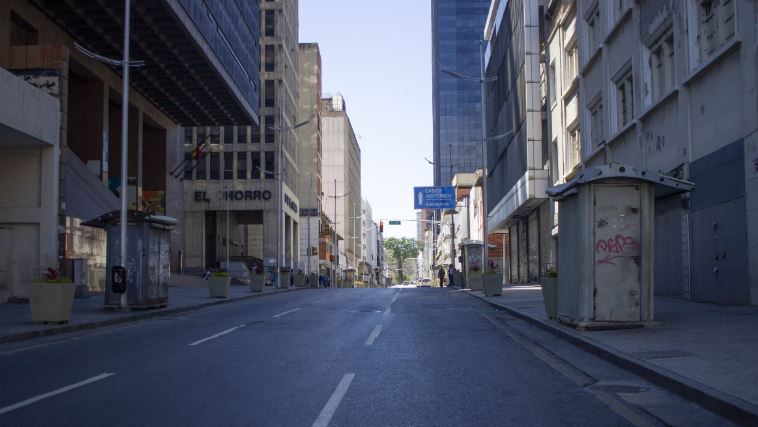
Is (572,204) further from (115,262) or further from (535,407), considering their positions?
(115,262)

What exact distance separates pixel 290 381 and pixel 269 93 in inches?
2681

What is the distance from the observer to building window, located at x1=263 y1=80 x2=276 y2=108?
73.9m

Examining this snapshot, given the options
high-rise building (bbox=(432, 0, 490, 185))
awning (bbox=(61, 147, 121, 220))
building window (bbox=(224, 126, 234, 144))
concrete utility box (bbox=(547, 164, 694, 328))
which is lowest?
concrete utility box (bbox=(547, 164, 694, 328))

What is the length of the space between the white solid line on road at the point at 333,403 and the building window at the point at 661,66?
16.0 m

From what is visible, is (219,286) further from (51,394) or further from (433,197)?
(433,197)

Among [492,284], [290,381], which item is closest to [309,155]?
[492,284]

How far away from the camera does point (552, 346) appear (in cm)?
1199

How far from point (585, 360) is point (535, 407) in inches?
135

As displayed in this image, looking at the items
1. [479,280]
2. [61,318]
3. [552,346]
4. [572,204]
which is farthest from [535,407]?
[479,280]

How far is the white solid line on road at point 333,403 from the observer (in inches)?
254

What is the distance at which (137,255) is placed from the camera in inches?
820

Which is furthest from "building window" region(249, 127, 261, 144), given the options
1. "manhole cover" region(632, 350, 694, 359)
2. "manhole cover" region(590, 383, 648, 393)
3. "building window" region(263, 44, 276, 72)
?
"manhole cover" region(590, 383, 648, 393)

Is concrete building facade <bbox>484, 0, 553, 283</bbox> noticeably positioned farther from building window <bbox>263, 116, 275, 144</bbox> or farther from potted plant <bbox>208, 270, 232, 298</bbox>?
building window <bbox>263, 116, 275, 144</bbox>

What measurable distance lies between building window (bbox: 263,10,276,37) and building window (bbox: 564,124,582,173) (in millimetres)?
46092
